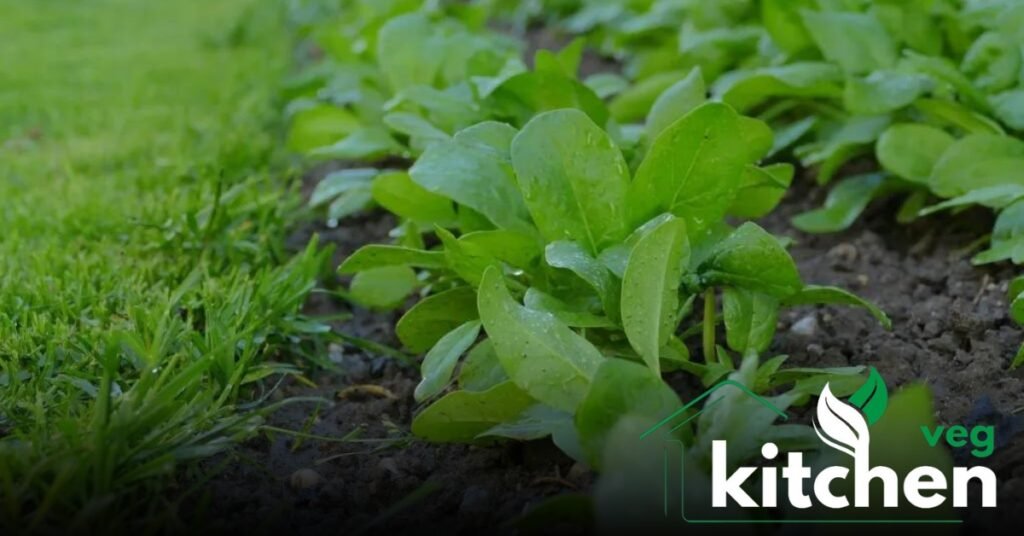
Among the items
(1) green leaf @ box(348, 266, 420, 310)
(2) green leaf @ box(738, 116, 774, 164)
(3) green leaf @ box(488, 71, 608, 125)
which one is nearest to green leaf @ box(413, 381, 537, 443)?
(1) green leaf @ box(348, 266, 420, 310)

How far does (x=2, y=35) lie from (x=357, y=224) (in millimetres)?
3375

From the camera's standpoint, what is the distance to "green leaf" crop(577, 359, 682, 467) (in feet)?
4.72

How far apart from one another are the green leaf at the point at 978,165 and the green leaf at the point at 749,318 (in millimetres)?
666

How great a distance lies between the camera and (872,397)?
157cm

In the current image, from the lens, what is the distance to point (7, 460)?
146 centimetres

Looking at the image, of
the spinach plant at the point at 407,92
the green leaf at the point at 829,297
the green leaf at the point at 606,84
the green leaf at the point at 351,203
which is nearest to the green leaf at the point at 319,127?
the spinach plant at the point at 407,92

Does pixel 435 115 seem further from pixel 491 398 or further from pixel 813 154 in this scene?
pixel 491 398

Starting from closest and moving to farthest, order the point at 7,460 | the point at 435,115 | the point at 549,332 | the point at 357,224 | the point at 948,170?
1. the point at 7,460
2. the point at 549,332
3. the point at 948,170
4. the point at 435,115
5. the point at 357,224

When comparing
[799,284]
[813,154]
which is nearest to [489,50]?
[813,154]

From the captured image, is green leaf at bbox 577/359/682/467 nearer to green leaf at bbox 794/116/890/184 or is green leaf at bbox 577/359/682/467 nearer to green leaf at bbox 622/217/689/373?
green leaf at bbox 622/217/689/373

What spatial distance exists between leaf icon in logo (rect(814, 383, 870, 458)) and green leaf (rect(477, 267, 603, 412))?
11.3 inches

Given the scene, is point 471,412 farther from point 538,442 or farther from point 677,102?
point 677,102

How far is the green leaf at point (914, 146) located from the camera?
237cm

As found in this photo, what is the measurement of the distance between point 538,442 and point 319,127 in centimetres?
159
